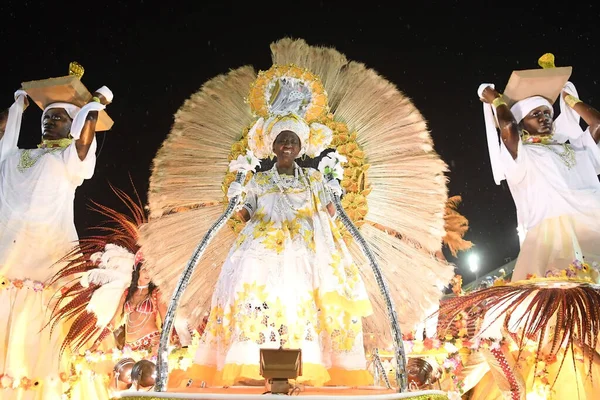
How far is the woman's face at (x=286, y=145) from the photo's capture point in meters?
4.62

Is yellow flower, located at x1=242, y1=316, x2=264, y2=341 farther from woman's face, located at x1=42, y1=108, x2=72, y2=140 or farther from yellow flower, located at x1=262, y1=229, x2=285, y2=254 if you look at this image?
woman's face, located at x1=42, y1=108, x2=72, y2=140

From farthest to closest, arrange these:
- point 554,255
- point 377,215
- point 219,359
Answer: point 377,215
point 554,255
point 219,359

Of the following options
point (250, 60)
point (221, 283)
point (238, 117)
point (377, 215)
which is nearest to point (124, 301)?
point (221, 283)

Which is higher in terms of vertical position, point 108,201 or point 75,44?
point 75,44

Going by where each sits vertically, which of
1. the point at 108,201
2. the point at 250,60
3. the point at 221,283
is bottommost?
the point at 221,283

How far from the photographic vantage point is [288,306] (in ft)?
12.6

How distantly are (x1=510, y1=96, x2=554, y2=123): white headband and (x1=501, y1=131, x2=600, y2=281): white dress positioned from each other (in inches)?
12.3

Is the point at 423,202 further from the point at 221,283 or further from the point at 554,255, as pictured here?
the point at 221,283

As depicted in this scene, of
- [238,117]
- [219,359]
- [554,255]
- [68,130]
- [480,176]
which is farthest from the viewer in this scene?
[480,176]

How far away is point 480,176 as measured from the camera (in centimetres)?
702

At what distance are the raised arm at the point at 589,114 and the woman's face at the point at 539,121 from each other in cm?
20

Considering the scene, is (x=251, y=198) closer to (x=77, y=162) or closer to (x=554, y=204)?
(x=77, y=162)

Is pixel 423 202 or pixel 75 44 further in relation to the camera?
pixel 75 44

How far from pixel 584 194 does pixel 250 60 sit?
13.2 ft
